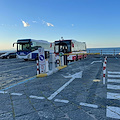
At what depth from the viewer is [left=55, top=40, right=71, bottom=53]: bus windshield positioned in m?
15.7

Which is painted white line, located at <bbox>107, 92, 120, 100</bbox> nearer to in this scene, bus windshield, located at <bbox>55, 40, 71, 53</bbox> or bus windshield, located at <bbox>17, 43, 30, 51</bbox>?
bus windshield, located at <bbox>55, 40, 71, 53</bbox>

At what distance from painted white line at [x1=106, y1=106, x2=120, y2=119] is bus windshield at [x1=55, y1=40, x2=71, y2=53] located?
41.4ft

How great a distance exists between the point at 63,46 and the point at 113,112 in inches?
534

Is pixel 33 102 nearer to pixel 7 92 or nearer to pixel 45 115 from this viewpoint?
pixel 45 115

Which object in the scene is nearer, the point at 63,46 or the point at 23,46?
the point at 63,46

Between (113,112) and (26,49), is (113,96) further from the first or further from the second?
(26,49)

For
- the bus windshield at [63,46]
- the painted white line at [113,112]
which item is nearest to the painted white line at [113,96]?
the painted white line at [113,112]

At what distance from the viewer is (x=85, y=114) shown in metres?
2.95

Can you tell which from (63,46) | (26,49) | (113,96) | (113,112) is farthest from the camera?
(26,49)

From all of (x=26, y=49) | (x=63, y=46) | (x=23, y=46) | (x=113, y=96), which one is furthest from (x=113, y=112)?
(x=23, y=46)

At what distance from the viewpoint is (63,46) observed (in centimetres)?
1616

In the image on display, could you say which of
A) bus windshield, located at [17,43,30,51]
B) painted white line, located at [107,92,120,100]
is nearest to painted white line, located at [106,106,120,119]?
painted white line, located at [107,92,120,100]

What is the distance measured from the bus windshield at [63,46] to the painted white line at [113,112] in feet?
41.4

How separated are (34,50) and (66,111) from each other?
15.8 m
